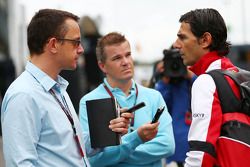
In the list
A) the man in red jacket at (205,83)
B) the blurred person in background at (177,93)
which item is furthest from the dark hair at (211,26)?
the blurred person in background at (177,93)

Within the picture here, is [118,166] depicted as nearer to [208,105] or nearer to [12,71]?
[208,105]

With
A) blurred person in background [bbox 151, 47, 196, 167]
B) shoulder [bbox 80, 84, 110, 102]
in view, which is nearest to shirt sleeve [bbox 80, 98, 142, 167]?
shoulder [bbox 80, 84, 110, 102]

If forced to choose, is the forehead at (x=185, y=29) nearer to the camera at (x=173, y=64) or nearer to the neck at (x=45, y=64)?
the neck at (x=45, y=64)

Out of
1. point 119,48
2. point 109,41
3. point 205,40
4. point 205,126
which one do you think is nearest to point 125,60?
point 119,48

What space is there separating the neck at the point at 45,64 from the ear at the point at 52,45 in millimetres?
59

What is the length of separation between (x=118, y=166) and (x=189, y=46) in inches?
51.4

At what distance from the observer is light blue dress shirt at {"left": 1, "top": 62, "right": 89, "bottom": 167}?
152 inches

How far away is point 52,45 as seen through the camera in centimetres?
416

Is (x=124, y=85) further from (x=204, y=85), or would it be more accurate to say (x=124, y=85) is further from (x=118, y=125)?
(x=204, y=85)

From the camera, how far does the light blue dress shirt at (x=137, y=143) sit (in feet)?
16.4

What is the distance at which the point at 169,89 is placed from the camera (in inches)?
296

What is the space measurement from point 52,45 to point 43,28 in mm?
118

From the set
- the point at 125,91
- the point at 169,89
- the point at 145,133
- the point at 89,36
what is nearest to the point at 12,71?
the point at 89,36

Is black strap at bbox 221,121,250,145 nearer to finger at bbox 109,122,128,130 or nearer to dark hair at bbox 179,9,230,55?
dark hair at bbox 179,9,230,55
